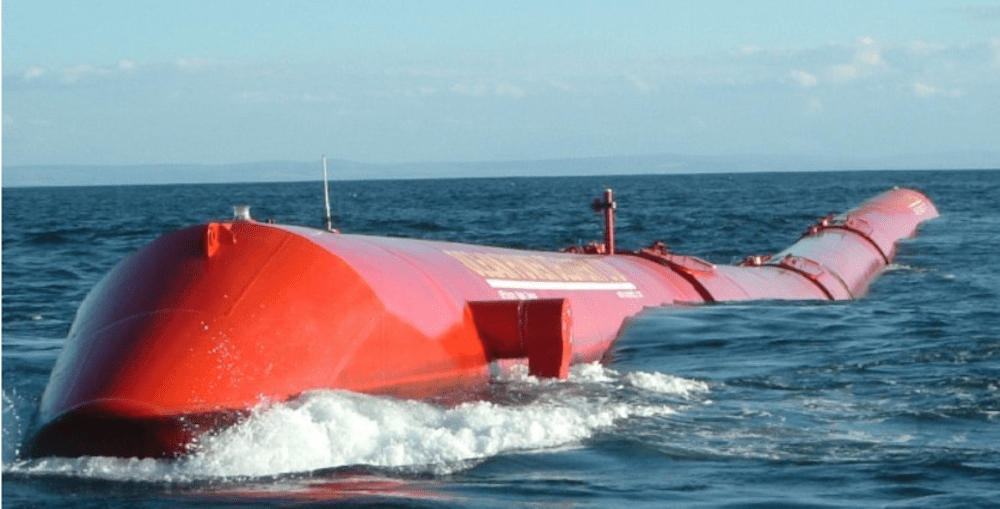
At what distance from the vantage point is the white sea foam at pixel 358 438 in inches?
295

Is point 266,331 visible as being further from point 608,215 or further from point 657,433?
point 608,215

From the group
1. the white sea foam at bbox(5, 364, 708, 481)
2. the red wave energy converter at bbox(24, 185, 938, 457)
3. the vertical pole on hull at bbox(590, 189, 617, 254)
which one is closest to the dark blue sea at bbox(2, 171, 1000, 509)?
the white sea foam at bbox(5, 364, 708, 481)

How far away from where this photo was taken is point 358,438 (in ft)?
25.9

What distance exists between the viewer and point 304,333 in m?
8.40

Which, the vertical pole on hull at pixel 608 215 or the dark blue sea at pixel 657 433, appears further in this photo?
the vertical pole on hull at pixel 608 215

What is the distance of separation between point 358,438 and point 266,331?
2.93 ft

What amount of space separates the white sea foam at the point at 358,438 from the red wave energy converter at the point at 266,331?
0.12 meters

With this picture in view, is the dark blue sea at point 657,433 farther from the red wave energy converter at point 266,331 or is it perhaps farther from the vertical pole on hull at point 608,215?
the vertical pole on hull at point 608,215

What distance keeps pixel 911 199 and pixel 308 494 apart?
→ 3401cm

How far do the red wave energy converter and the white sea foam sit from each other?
0.12 meters

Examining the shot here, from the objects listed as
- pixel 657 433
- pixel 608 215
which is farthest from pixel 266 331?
pixel 608 215

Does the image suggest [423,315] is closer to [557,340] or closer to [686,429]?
[557,340]

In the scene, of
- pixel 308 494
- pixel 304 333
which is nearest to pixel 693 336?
pixel 304 333

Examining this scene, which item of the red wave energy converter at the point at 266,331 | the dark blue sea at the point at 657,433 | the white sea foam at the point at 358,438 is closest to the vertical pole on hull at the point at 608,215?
the dark blue sea at the point at 657,433
